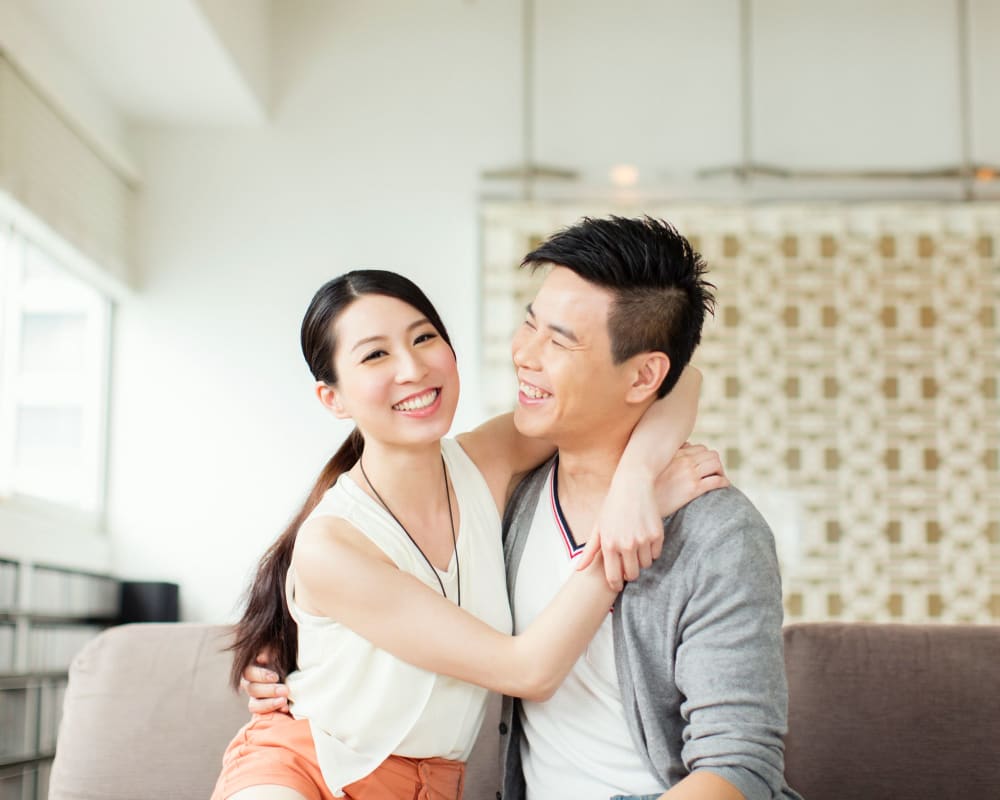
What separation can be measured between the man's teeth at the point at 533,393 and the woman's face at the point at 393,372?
0.12 m

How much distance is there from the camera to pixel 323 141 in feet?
16.6

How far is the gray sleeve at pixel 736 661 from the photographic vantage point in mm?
1610

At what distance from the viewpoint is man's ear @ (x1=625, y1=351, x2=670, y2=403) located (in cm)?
191

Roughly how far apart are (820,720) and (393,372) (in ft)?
3.00

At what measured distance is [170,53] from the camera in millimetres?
4363

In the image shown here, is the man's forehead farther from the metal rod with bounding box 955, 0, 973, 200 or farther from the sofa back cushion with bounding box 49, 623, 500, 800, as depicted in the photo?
the metal rod with bounding box 955, 0, 973, 200

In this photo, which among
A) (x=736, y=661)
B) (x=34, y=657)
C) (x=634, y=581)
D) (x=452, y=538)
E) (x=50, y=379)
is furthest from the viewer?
(x=50, y=379)

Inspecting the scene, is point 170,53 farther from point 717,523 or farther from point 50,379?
point 717,523

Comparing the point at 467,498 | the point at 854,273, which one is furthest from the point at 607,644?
the point at 854,273

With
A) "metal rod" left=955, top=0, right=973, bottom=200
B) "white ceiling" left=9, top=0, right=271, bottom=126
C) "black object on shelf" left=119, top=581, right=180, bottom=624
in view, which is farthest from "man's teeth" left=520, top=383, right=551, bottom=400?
"metal rod" left=955, top=0, right=973, bottom=200

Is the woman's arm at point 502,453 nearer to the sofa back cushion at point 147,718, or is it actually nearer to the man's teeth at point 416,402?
the man's teeth at point 416,402

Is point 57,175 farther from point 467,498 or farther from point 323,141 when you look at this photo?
point 467,498

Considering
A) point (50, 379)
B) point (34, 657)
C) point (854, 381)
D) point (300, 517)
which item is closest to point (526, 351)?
point (300, 517)

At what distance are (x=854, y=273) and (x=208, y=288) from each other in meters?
2.59
